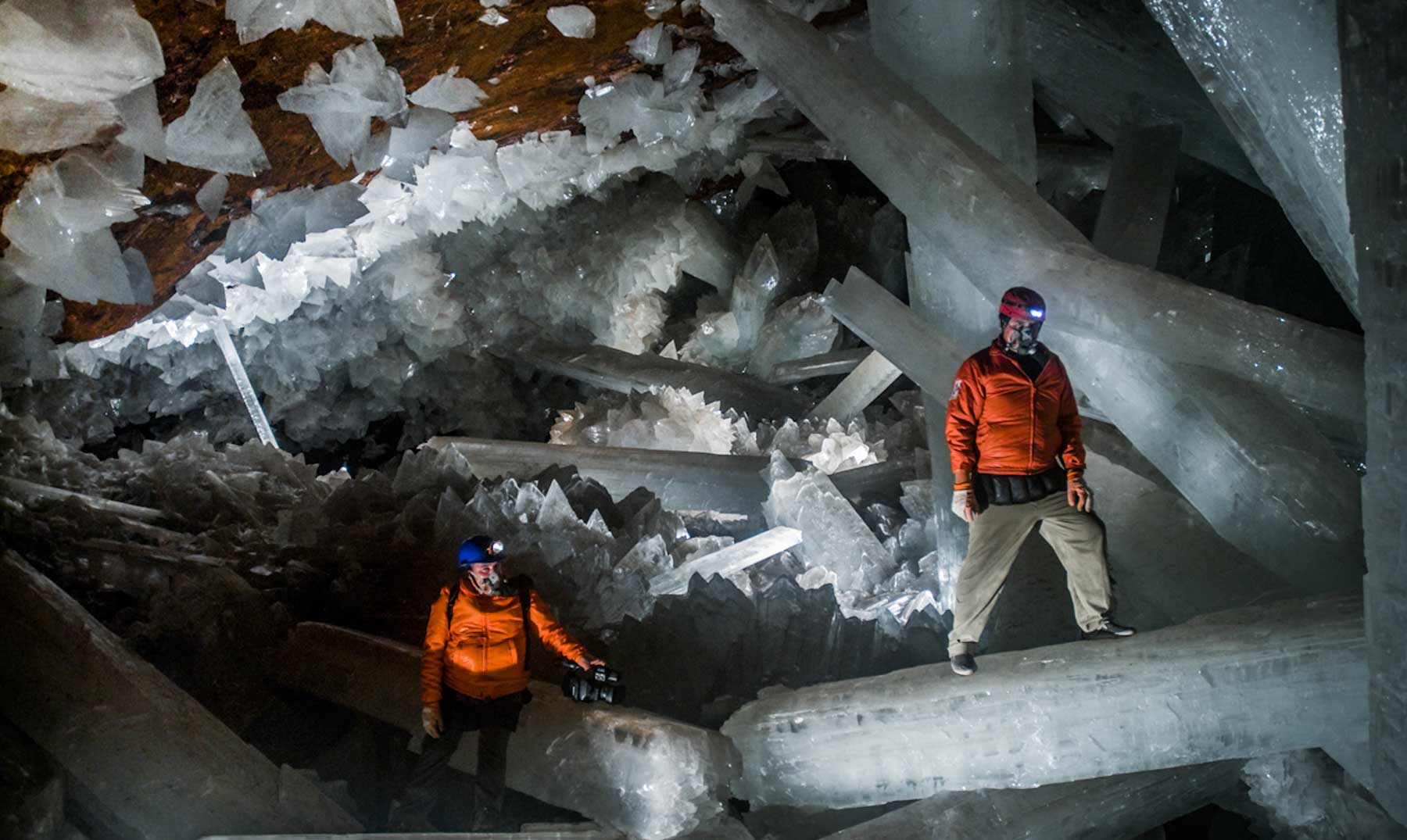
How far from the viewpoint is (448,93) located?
4094mm

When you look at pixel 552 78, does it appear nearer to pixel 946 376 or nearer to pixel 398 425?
pixel 946 376

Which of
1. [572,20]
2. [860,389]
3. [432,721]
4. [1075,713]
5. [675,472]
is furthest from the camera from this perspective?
[860,389]

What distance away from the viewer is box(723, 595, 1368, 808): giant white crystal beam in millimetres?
2225

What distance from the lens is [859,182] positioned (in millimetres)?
7301

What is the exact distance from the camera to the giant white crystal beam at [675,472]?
453 cm

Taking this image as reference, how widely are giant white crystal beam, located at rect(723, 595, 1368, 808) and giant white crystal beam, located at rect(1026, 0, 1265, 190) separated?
2636 mm

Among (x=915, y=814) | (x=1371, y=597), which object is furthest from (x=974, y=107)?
(x=915, y=814)

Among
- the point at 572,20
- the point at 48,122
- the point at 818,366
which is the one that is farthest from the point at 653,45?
the point at 818,366

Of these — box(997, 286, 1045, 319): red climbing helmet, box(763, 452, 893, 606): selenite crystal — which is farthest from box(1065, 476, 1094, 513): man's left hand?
box(763, 452, 893, 606): selenite crystal

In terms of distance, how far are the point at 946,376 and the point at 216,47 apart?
97.1 inches

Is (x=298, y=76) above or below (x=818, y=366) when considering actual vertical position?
above

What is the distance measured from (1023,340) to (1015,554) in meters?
0.50

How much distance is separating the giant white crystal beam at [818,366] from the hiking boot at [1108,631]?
3.72 m

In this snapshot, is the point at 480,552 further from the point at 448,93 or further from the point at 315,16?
the point at 448,93
